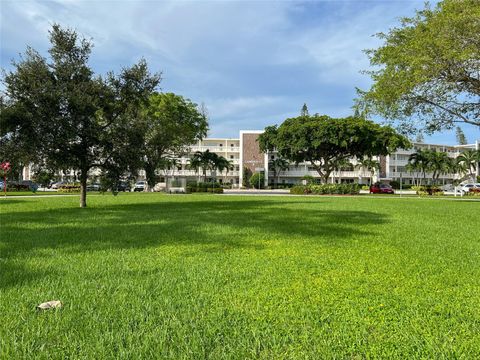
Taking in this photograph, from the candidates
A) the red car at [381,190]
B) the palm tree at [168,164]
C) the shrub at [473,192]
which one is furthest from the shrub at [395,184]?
the palm tree at [168,164]

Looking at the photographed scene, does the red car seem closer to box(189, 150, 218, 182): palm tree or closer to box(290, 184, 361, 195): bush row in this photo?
box(290, 184, 361, 195): bush row

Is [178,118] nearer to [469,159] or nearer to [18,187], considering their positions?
[18,187]

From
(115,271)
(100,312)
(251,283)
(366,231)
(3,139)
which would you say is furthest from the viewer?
(3,139)

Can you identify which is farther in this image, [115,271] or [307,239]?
[307,239]

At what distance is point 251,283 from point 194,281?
2.18 ft

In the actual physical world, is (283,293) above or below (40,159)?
below

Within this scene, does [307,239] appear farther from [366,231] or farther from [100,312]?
[100,312]

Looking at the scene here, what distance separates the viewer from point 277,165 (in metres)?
84.0

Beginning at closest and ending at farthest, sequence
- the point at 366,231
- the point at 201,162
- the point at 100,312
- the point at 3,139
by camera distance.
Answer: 1. the point at 100,312
2. the point at 366,231
3. the point at 3,139
4. the point at 201,162

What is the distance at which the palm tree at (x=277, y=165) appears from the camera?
83.3 metres

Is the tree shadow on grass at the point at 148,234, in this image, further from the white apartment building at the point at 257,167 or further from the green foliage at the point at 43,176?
the white apartment building at the point at 257,167

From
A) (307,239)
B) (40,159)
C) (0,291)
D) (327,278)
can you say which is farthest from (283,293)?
(40,159)

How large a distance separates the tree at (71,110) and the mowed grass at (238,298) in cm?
841

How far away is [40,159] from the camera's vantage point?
1612cm
